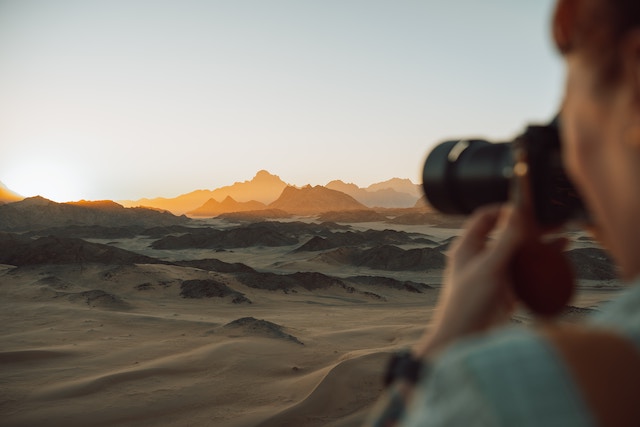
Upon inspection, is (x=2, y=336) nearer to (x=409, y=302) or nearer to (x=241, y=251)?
(x=409, y=302)

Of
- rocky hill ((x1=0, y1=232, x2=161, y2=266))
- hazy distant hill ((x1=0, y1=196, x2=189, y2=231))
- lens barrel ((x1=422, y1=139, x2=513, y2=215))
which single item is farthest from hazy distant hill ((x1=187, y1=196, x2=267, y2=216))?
lens barrel ((x1=422, y1=139, x2=513, y2=215))

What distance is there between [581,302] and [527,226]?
1411 cm

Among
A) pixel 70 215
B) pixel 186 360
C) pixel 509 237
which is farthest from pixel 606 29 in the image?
pixel 70 215

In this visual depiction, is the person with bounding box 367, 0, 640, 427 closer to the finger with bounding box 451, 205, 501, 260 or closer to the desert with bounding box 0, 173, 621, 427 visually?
the finger with bounding box 451, 205, 501, 260

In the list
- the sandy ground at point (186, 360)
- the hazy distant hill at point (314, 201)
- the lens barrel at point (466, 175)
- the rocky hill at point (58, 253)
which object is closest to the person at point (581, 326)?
the lens barrel at point (466, 175)

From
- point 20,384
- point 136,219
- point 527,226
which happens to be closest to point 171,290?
point 20,384

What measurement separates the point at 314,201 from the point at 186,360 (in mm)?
108804

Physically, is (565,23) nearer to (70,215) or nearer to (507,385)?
(507,385)

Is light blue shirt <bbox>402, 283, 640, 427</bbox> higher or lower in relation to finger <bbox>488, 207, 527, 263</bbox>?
lower

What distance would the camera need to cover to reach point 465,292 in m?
0.66

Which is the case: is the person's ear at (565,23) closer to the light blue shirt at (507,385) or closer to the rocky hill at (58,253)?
the light blue shirt at (507,385)

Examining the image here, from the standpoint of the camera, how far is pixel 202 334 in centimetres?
764

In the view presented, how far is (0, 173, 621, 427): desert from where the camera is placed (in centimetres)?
448

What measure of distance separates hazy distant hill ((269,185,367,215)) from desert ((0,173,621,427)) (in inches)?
3476
